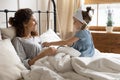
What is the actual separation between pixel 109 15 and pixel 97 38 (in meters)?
0.47

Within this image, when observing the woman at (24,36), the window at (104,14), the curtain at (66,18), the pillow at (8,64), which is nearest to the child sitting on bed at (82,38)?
the woman at (24,36)

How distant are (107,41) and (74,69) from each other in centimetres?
178

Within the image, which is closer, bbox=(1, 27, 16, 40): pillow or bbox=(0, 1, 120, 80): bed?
bbox=(0, 1, 120, 80): bed

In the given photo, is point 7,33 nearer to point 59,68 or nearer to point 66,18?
point 59,68

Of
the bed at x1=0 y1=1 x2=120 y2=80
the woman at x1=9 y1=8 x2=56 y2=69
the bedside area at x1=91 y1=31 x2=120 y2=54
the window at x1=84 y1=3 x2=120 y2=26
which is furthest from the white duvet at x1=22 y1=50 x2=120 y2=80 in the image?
the window at x1=84 y1=3 x2=120 y2=26

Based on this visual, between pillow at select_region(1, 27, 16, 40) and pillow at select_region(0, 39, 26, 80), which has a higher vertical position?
pillow at select_region(1, 27, 16, 40)

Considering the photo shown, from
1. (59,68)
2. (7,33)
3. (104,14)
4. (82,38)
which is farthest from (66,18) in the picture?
(59,68)

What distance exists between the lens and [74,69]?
1.64 m

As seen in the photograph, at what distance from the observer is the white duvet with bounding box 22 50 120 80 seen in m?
1.53

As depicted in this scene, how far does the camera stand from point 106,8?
371cm

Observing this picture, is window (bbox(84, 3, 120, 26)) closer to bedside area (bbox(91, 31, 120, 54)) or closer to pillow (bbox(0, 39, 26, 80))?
bedside area (bbox(91, 31, 120, 54))

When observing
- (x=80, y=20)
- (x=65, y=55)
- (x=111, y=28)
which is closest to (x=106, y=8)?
(x=111, y=28)

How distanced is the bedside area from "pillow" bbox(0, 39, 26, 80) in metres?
1.87

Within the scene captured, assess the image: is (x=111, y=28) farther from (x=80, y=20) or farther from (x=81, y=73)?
(x=81, y=73)
